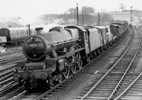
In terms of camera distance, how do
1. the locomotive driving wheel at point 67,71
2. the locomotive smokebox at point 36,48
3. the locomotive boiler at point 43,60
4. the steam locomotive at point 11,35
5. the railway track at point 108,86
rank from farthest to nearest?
the steam locomotive at point 11,35, the locomotive driving wheel at point 67,71, the locomotive smokebox at point 36,48, the locomotive boiler at point 43,60, the railway track at point 108,86

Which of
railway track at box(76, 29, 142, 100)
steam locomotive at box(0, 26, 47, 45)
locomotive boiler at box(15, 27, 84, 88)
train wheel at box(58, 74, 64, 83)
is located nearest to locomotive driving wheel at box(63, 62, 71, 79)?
train wheel at box(58, 74, 64, 83)

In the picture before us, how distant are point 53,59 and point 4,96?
298cm

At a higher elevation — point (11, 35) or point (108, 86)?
point (11, 35)

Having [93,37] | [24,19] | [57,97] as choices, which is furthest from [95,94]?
[24,19]

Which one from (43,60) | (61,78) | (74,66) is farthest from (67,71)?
(43,60)

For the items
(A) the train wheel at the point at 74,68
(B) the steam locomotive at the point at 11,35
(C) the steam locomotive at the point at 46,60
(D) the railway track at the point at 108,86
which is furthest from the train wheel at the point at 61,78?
(B) the steam locomotive at the point at 11,35

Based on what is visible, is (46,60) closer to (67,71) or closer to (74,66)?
(67,71)

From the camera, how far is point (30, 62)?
14219 mm

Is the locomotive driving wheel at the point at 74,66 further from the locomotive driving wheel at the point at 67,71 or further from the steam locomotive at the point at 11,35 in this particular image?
the steam locomotive at the point at 11,35

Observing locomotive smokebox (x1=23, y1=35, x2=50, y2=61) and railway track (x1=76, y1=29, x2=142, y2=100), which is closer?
railway track (x1=76, y1=29, x2=142, y2=100)

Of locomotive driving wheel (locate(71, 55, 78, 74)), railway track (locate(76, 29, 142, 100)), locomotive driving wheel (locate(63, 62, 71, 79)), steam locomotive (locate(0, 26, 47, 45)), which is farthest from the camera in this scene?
steam locomotive (locate(0, 26, 47, 45))

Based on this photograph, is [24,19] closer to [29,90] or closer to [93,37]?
[93,37]

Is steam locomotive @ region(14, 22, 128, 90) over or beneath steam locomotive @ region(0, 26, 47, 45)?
over

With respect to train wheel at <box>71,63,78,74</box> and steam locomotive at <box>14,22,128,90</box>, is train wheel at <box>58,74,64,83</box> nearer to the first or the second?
steam locomotive at <box>14,22,128,90</box>
